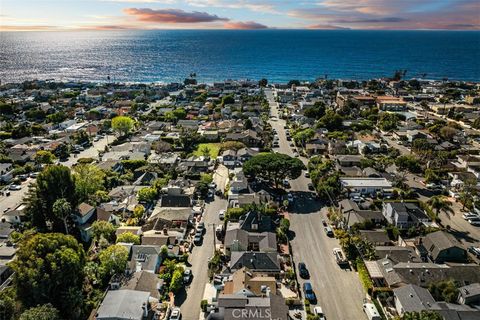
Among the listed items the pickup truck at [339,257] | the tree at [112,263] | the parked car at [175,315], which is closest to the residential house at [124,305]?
the parked car at [175,315]

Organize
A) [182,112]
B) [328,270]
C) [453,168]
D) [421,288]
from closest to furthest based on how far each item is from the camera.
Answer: [421,288]
[328,270]
[453,168]
[182,112]

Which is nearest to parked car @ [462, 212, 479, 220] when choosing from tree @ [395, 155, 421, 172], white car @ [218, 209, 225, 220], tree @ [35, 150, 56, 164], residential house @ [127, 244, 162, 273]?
tree @ [395, 155, 421, 172]

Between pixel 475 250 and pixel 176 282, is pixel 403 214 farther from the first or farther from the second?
pixel 176 282

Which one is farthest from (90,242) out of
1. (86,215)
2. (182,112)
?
(182,112)

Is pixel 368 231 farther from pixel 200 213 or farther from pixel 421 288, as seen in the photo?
pixel 200 213
